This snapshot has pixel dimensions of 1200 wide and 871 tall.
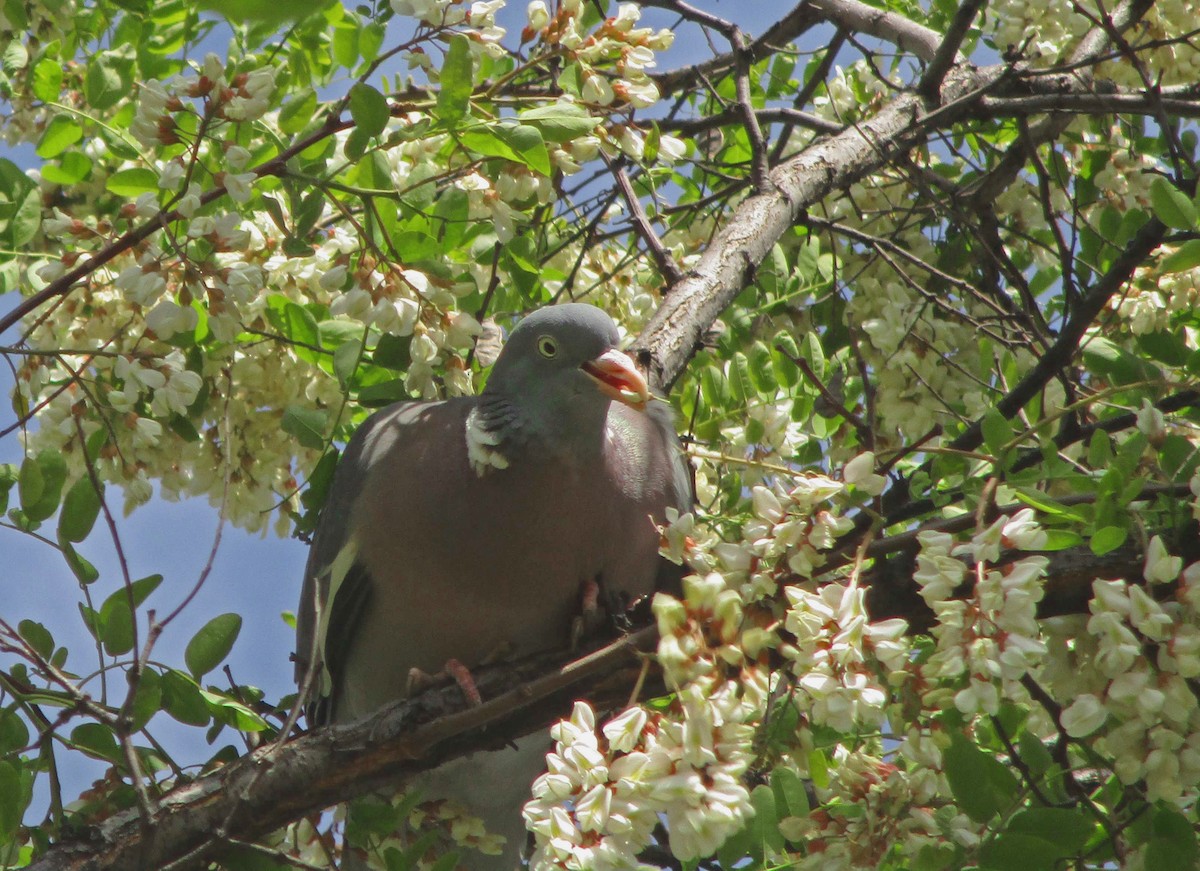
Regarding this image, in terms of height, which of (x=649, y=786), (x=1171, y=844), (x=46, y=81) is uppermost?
(x=46, y=81)

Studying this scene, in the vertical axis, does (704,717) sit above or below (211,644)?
below

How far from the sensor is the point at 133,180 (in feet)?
8.03

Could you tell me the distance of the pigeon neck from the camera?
8.79ft

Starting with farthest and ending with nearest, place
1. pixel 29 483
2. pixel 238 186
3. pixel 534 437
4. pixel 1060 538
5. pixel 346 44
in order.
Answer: pixel 534 437 → pixel 346 44 → pixel 29 483 → pixel 238 186 → pixel 1060 538

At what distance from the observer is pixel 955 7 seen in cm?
363

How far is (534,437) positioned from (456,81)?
3.04 feet

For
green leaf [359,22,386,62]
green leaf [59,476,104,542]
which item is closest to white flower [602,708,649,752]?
green leaf [59,476,104,542]

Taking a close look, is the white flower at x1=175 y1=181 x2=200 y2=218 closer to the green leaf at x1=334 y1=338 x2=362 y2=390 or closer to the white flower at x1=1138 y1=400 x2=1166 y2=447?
the green leaf at x1=334 y1=338 x2=362 y2=390

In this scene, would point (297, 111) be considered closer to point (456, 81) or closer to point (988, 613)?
point (456, 81)

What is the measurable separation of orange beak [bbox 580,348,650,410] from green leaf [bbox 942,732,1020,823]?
1.02m

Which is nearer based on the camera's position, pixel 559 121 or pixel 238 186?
pixel 238 186

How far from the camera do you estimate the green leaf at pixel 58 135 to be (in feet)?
9.47

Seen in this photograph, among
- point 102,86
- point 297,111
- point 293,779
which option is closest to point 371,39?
point 297,111

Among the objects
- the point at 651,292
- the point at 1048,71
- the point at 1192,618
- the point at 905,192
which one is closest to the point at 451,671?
the point at 1192,618
